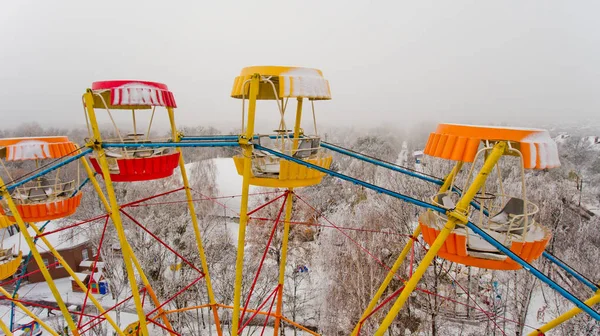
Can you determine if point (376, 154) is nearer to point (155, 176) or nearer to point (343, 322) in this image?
point (343, 322)

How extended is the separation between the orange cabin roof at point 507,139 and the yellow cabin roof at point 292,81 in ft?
7.45

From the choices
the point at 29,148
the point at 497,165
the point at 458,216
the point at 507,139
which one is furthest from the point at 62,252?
the point at 507,139

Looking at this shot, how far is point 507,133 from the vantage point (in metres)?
4.59

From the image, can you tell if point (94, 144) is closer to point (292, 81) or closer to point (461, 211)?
point (292, 81)

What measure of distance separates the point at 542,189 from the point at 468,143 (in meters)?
24.5

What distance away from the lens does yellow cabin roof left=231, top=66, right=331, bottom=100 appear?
222 inches

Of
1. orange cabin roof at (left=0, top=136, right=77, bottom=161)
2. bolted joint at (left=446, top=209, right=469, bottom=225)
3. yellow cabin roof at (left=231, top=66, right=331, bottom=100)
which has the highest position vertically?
yellow cabin roof at (left=231, top=66, right=331, bottom=100)

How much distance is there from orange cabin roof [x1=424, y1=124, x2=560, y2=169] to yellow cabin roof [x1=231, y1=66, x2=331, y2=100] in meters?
2.27

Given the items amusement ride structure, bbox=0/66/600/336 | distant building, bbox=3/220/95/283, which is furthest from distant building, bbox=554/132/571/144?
distant building, bbox=3/220/95/283

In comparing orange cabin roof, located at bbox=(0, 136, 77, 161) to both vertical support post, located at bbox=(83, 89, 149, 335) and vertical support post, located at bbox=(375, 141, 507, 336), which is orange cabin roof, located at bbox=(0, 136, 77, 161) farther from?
vertical support post, located at bbox=(375, 141, 507, 336)

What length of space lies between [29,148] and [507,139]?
31.6 feet

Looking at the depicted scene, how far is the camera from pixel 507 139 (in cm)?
457

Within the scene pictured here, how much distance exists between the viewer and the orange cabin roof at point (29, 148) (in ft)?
25.4

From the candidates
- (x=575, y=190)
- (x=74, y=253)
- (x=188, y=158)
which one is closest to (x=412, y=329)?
(x=575, y=190)
